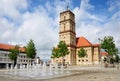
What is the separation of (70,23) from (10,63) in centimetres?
3556

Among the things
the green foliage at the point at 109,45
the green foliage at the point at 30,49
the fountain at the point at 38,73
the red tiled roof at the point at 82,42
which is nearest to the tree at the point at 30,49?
the green foliage at the point at 30,49

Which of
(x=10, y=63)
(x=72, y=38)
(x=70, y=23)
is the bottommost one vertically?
(x=10, y=63)

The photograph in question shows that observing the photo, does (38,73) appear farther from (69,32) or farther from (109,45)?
(69,32)

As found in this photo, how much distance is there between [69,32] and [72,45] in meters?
6.67

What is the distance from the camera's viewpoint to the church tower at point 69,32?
3115 inches

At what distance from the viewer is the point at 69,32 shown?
7988 cm

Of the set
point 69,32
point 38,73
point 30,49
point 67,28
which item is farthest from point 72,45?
point 38,73

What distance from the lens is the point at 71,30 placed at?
268ft

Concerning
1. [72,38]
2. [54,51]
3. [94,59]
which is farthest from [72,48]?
[54,51]

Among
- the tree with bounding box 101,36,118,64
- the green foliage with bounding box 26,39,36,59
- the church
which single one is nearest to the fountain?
the tree with bounding box 101,36,118,64

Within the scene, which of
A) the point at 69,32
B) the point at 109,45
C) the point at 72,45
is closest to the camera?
the point at 109,45

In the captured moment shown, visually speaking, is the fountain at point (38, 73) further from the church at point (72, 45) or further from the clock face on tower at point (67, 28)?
the clock face on tower at point (67, 28)

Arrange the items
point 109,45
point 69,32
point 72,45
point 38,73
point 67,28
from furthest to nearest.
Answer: point 67,28
point 72,45
point 69,32
point 109,45
point 38,73

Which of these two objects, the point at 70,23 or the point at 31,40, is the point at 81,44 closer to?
the point at 70,23
